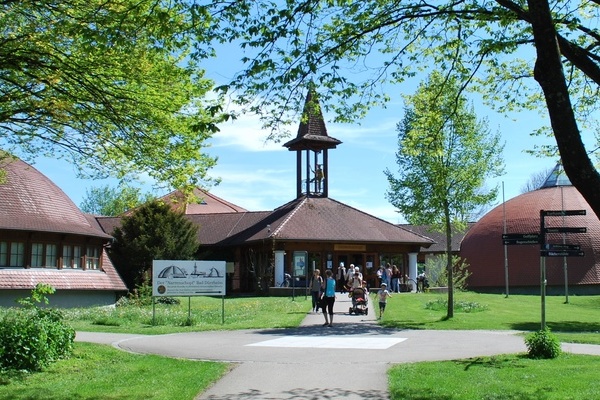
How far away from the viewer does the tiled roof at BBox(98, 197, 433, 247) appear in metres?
40.4

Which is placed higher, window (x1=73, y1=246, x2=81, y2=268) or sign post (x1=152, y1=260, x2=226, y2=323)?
window (x1=73, y1=246, x2=81, y2=268)

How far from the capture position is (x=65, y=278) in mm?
31594

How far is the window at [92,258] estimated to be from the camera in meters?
34.1

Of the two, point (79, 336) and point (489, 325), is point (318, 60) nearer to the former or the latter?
point (79, 336)

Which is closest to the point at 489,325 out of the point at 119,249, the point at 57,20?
the point at 57,20

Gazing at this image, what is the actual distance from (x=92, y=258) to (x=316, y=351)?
23.2m

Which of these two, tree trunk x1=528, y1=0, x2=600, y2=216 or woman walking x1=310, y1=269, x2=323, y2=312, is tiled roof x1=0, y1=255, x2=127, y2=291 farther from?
tree trunk x1=528, y1=0, x2=600, y2=216

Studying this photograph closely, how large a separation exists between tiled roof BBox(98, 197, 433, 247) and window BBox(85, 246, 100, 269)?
31.2ft

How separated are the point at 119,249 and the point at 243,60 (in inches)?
1259

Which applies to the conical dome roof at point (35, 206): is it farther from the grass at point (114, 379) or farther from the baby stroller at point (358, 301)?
the grass at point (114, 379)

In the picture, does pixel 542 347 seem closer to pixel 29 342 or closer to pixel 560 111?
pixel 560 111

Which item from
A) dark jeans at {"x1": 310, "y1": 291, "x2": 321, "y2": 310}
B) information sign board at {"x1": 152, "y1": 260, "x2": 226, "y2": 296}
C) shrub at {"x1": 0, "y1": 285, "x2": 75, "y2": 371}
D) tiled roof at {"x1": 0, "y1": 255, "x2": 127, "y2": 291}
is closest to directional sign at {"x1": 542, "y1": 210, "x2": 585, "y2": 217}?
shrub at {"x1": 0, "y1": 285, "x2": 75, "y2": 371}

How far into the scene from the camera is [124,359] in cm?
1321

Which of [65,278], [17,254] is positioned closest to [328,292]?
[65,278]
